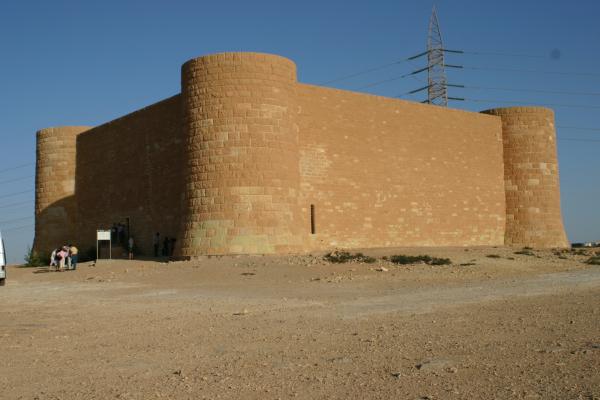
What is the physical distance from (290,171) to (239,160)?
68.2 inches

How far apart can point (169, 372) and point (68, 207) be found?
2632 centimetres

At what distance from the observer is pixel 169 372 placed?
19.4 feet

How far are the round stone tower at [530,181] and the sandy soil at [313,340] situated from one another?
1554 centimetres

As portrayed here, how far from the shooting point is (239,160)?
2052cm

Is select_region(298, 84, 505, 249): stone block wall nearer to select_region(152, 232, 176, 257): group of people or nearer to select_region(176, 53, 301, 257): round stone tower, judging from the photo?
select_region(176, 53, 301, 257): round stone tower

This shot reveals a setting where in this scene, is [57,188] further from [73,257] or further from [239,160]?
[239,160]

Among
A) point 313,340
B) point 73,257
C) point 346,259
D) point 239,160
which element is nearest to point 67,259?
point 73,257

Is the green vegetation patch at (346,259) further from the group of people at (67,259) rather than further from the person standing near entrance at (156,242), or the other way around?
the group of people at (67,259)

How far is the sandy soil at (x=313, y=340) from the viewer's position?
5.22m

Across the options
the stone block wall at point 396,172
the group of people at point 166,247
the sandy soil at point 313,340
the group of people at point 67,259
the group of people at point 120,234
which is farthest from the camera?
the group of people at point 120,234

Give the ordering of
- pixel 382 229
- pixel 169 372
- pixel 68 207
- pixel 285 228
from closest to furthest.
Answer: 1. pixel 169 372
2. pixel 285 228
3. pixel 382 229
4. pixel 68 207

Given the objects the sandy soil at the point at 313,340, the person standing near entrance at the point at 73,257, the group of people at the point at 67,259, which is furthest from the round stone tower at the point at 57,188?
the sandy soil at the point at 313,340

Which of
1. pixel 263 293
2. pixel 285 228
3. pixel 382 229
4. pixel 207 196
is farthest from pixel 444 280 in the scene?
pixel 382 229

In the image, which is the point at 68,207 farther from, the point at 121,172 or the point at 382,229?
the point at 382,229
